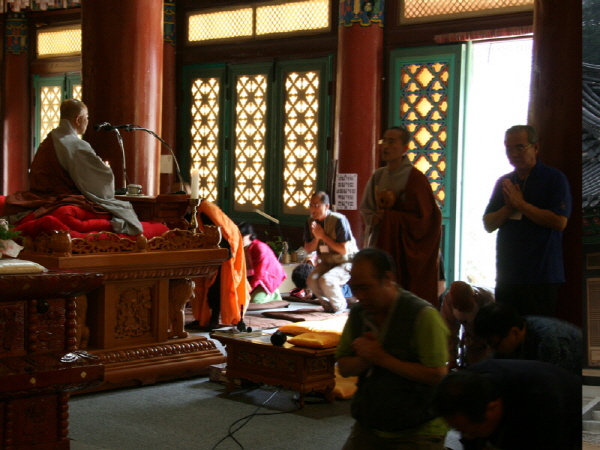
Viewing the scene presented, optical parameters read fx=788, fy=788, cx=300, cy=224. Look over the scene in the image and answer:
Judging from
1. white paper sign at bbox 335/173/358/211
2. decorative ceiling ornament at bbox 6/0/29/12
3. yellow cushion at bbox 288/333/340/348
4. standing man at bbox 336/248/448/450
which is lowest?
yellow cushion at bbox 288/333/340/348

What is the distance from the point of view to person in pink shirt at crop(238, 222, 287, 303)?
736 cm

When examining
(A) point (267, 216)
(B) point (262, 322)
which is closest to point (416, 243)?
(B) point (262, 322)

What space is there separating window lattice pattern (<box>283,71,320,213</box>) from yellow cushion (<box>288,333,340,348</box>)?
448 cm

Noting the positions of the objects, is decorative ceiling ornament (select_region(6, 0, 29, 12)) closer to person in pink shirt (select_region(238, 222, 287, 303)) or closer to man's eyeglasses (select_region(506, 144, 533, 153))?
person in pink shirt (select_region(238, 222, 287, 303))

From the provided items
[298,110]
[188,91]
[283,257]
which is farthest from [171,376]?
[188,91]

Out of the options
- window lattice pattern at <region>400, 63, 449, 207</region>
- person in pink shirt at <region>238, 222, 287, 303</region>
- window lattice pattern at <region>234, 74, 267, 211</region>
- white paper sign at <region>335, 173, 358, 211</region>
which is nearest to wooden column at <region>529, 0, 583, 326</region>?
person in pink shirt at <region>238, 222, 287, 303</region>

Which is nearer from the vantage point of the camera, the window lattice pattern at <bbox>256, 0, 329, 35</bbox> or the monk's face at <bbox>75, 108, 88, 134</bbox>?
the monk's face at <bbox>75, 108, 88, 134</bbox>

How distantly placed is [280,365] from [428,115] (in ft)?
13.5

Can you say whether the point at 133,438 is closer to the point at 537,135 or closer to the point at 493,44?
the point at 537,135

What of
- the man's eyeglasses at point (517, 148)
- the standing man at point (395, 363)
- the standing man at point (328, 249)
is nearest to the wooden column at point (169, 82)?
the standing man at point (328, 249)

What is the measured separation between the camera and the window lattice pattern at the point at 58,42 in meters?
10.4

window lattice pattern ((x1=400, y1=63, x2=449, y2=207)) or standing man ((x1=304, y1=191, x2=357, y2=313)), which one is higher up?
window lattice pattern ((x1=400, y1=63, x2=449, y2=207))

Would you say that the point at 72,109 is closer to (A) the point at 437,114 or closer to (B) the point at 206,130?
(A) the point at 437,114

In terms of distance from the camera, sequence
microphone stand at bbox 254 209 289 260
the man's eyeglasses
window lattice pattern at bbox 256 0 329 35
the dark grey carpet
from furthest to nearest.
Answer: window lattice pattern at bbox 256 0 329 35 < microphone stand at bbox 254 209 289 260 < the dark grey carpet < the man's eyeglasses
